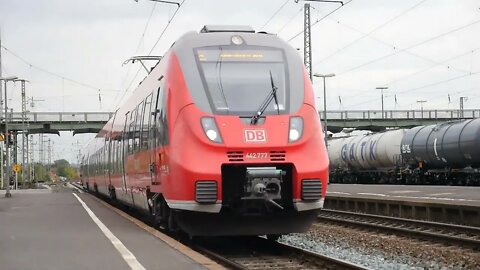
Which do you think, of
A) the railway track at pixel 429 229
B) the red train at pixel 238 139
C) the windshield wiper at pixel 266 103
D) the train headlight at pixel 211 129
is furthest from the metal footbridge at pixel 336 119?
the train headlight at pixel 211 129

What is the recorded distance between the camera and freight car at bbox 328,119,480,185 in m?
31.6

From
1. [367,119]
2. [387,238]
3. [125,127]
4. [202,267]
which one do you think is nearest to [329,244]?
[387,238]

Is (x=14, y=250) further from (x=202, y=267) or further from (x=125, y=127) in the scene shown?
(x=125, y=127)

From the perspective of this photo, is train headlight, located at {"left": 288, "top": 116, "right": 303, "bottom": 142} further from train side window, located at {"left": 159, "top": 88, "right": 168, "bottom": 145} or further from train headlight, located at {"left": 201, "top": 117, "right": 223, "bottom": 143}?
train side window, located at {"left": 159, "top": 88, "right": 168, "bottom": 145}

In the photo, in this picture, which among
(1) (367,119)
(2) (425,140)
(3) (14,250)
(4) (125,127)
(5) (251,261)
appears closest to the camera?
(5) (251,261)

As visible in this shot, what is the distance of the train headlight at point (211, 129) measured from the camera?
32.2 ft

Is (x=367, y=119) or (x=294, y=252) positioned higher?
(x=367, y=119)

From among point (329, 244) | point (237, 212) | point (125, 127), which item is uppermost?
point (125, 127)

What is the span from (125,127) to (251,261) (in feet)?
28.1

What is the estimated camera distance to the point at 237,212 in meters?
9.91

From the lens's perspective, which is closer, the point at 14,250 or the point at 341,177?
the point at 14,250

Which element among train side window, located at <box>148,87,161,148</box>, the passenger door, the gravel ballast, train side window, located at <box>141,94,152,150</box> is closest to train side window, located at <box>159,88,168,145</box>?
the passenger door

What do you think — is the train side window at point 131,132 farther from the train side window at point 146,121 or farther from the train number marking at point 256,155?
the train number marking at point 256,155

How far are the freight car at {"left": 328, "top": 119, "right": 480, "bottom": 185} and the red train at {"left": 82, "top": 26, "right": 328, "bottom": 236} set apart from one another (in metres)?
22.0
